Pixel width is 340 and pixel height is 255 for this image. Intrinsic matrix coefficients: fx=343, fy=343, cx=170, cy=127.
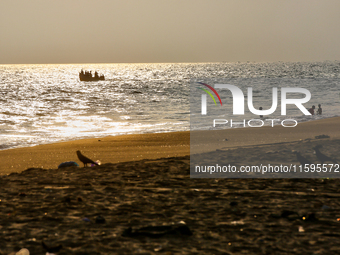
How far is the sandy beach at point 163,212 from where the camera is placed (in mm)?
3824

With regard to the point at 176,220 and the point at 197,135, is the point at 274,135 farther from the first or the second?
the point at 176,220

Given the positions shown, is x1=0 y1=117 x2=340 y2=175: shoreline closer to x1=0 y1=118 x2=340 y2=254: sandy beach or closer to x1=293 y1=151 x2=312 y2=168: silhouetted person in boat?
x1=0 y1=118 x2=340 y2=254: sandy beach

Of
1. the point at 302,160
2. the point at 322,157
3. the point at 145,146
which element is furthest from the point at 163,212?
the point at 145,146

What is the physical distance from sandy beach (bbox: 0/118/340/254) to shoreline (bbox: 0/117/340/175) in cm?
178

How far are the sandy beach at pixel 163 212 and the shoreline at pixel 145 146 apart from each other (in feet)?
5.86

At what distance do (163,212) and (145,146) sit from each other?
271 inches

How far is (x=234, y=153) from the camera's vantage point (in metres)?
9.05

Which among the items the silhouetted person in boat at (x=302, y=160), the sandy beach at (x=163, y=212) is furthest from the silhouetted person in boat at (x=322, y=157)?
the silhouetted person in boat at (x=302, y=160)

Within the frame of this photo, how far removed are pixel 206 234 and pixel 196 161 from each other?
13.4 feet

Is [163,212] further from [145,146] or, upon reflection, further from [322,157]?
[145,146]

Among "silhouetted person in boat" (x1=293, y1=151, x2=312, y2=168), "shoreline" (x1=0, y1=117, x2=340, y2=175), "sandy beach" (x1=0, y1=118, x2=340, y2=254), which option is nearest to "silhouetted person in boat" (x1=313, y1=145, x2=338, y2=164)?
"sandy beach" (x1=0, y1=118, x2=340, y2=254)

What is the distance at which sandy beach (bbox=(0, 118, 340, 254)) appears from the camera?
3.82m

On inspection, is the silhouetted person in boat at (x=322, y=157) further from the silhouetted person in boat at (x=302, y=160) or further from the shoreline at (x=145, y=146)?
the shoreline at (x=145, y=146)

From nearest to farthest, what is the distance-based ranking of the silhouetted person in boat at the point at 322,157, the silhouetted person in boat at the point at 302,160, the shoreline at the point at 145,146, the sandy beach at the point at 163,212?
1. the sandy beach at the point at 163,212
2. the silhouetted person in boat at the point at 302,160
3. the silhouetted person in boat at the point at 322,157
4. the shoreline at the point at 145,146
